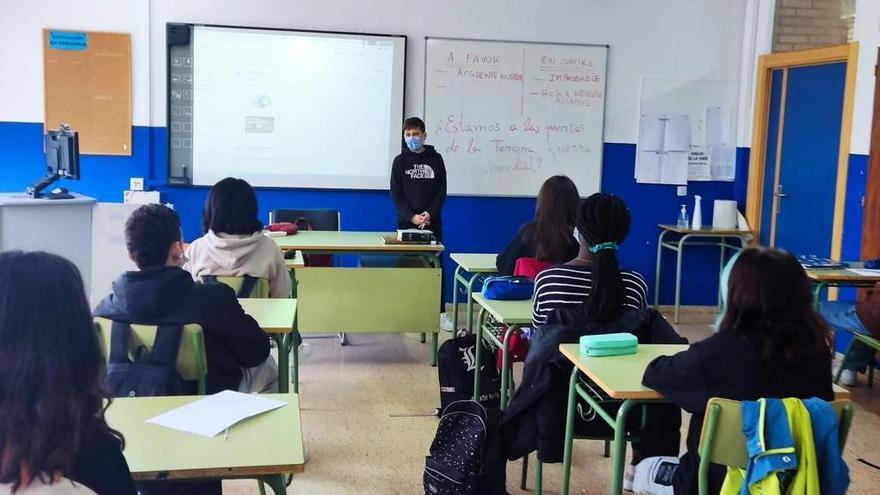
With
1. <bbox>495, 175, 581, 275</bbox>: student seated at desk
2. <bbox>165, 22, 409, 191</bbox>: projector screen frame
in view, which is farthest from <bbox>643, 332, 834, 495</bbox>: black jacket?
<bbox>165, 22, 409, 191</bbox>: projector screen frame

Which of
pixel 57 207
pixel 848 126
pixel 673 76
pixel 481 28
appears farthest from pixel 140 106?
pixel 848 126

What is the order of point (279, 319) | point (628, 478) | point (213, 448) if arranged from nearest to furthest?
point (213, 448)
point (279, 319)
point (628, 478)

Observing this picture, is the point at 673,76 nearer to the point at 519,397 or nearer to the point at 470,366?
the point at 470,366

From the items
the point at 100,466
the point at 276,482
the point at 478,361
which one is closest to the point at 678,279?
the point at 478,361

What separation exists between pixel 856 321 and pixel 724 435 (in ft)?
9.07

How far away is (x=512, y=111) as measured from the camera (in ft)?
21.4

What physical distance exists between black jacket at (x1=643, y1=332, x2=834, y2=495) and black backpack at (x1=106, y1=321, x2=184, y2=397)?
4.58 feet

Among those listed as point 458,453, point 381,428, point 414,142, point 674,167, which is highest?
point 414,142

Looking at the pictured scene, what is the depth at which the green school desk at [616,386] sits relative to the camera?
2.31 meters

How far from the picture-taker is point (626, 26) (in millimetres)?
6672

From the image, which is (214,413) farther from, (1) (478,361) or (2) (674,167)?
(2) (674,167)

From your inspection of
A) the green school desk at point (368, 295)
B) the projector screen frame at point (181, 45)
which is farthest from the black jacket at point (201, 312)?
the projector screen frame at point (181, 45)

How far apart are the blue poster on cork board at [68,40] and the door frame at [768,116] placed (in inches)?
204

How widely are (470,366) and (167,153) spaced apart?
340 centimetres
